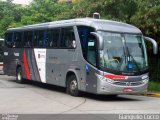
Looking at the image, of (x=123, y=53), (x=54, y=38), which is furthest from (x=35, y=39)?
(x=123, y=53)

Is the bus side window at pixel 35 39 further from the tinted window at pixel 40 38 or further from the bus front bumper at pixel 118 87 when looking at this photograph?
the bus front bumper at pixel 118 87

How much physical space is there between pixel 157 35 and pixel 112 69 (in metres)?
9.30

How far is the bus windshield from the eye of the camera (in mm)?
17031

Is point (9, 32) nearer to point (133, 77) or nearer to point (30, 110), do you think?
point (133, 77)

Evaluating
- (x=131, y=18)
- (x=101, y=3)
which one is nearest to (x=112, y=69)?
(x=131, y=18)

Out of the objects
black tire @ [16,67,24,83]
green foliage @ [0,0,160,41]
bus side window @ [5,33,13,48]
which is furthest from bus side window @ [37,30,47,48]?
green foliage @ [0,0,160,41]

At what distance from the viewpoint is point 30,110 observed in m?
13.9

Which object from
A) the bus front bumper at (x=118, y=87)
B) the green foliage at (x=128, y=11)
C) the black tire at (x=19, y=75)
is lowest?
the black tire at (x=19, y=75)

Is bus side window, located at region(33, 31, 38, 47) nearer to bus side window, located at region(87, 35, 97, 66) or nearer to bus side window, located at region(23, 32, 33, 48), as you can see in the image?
bus side window, located at region(23, 32, 33, 48)

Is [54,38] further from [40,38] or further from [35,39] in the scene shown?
[35,39]

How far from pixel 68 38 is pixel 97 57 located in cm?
263

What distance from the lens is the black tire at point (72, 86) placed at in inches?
730

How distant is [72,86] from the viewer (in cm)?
1886

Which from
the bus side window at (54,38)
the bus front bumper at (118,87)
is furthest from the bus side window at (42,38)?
the bus front bumper at (118,87)
